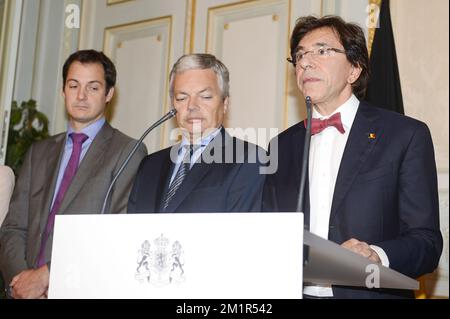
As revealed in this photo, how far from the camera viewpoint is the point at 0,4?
14.4 feet

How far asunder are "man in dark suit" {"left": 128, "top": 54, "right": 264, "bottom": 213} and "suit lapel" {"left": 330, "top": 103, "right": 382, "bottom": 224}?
14.9 inches

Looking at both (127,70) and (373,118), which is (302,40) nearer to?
(373,118)

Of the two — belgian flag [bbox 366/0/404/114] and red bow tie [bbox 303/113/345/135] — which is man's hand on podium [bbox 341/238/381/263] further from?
belgian flag [bbox 366/0/404/114]

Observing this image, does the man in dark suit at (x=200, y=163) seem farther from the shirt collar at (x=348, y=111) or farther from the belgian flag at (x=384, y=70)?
the belgian flag at (x=384, y=70)

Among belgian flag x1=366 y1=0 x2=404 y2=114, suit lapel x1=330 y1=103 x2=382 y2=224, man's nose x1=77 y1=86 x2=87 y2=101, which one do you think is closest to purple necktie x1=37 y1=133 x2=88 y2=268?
man's nose x1=77 y1=86 x2=87 y2=101

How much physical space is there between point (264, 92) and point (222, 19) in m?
0.70

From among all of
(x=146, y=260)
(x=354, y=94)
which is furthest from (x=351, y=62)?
(x=146, y=260)

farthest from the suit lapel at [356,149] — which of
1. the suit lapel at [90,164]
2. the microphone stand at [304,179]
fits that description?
the suit lapel at [90,164]

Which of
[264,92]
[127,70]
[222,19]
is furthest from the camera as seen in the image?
[127,70]

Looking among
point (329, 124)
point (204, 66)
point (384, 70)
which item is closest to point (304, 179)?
point (329, 124)

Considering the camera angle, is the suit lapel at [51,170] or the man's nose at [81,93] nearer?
the suit lapel at [51,170]

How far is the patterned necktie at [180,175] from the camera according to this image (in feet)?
8.79

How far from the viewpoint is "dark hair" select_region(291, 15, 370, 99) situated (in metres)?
2.71

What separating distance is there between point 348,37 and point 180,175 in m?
0.90
